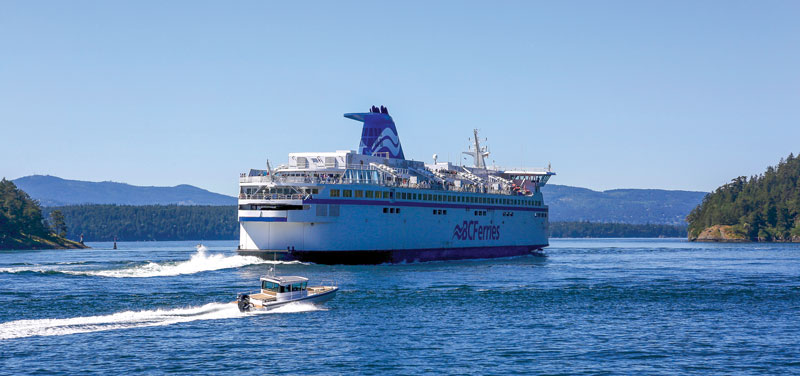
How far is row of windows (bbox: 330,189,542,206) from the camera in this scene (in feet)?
270

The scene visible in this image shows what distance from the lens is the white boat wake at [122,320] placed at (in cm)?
4138

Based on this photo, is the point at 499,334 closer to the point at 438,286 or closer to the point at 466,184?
the point at 438,286

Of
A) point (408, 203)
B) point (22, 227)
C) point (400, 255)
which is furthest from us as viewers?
point (22, 227)

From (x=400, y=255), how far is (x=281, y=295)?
39.6 metres

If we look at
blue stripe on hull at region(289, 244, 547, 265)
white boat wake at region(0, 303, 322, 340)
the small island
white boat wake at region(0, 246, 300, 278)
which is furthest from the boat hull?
the small island

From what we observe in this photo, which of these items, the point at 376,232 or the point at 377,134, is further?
the point at 377,134

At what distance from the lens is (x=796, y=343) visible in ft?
131

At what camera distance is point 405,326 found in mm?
44750

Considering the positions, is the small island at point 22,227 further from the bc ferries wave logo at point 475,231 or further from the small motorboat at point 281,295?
the small motorboat at point 281,295

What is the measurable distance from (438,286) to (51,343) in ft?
103

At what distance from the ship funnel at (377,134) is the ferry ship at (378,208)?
0.11m

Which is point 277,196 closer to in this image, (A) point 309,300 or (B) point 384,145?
(B) point 384,145

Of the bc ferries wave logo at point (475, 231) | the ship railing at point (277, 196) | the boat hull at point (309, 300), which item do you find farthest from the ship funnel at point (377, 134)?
the boat hull at point (309, 300)

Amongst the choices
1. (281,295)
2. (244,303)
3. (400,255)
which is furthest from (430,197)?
(244,303)
